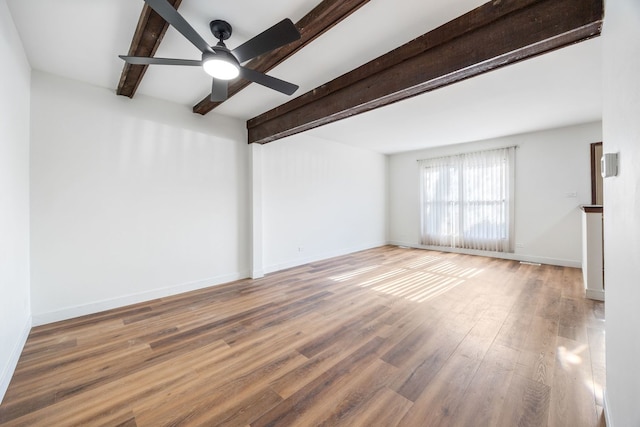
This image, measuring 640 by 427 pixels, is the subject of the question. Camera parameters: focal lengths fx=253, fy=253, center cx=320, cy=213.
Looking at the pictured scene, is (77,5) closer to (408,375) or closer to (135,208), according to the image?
(135,208)

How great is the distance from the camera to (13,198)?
200 cm

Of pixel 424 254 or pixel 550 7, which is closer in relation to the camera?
pixel 550 7

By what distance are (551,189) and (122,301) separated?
7133 mm

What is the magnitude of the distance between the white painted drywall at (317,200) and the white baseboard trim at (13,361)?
9.10ft

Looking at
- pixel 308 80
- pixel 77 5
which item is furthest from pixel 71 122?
pixel 308 80

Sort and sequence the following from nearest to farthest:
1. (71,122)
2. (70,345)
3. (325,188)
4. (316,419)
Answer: (316,419)
(70,345)
(71,122)
(325,188)

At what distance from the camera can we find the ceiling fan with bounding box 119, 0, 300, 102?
4.97 ft

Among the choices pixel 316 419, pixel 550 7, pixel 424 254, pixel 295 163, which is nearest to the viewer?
pixel 316 419

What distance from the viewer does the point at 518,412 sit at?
57.4 inches

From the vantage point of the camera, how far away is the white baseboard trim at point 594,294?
3.00 m

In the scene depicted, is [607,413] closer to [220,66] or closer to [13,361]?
[220,66]

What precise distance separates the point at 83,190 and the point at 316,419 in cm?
327

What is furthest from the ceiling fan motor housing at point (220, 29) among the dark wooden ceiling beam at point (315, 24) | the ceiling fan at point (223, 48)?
the dark wooden ceiling beam at point (315, 24)

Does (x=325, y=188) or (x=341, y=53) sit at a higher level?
(x=341, y=53)
